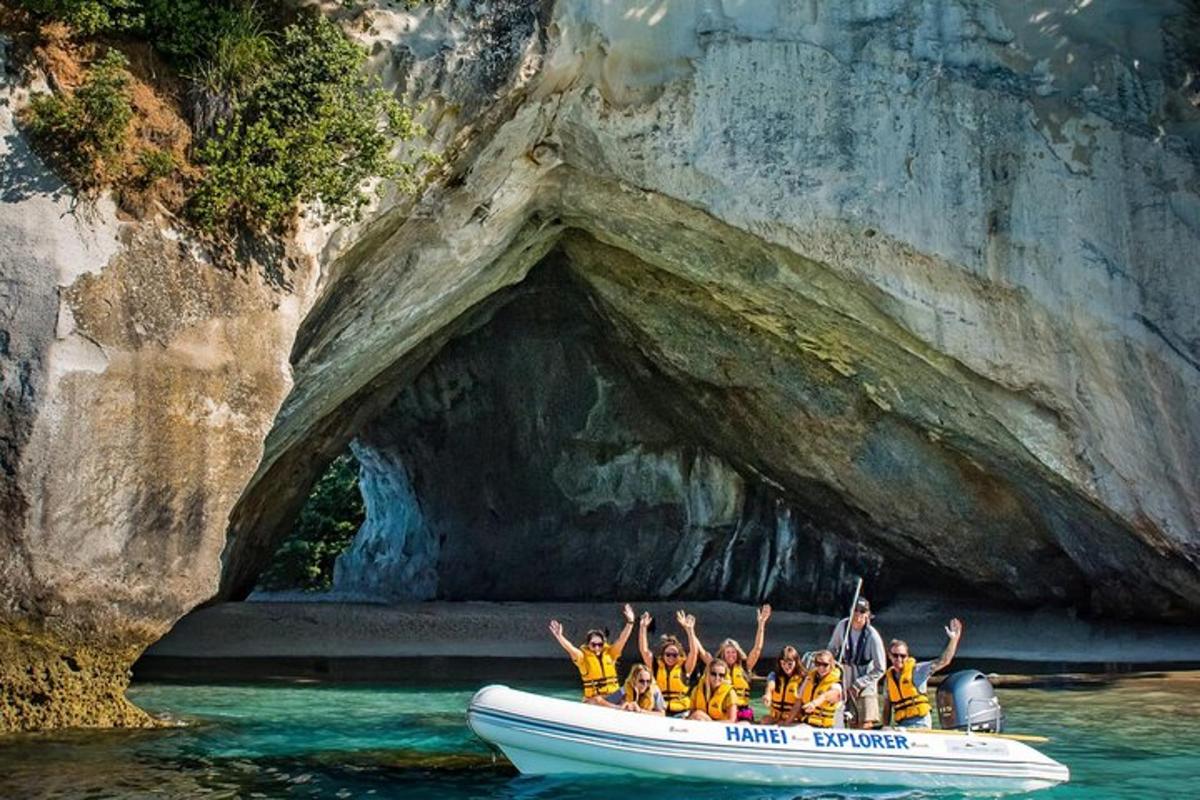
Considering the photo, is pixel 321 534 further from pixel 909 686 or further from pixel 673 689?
pixel 909 686

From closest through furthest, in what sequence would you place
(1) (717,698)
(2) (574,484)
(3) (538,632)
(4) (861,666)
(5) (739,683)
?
1. (1) (717,698)
2. (5) (739,683)
3. (4) (861,666)
4. (3) (538,632)
5. (2) (574,484)

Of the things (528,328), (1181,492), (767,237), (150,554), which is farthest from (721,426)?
(150,554)

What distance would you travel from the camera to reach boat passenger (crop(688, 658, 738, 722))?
12883 millimetres

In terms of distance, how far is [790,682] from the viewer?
42.4 ft

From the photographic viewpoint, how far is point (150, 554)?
1321 cm

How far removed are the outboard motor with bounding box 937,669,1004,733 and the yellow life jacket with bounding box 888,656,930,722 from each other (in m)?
0.17

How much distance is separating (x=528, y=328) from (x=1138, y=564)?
367 inches

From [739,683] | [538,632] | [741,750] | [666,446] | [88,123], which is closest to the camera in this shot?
[741,750]

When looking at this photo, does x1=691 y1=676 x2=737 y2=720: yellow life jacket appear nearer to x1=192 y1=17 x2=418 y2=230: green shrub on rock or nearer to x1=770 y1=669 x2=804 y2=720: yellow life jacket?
x1=770 y1=669 x2=804 y2=720: yellow life jacket

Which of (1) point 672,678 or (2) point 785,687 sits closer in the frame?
(2) point 785,687

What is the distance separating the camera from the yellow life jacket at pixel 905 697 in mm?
12836

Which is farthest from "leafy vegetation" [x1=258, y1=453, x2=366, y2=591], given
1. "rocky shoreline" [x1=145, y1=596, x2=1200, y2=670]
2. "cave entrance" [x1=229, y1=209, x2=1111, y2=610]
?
"rocky shoreline" [x1=145, y1=596, x2=1200, y2=670]

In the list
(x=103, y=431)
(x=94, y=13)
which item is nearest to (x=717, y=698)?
(x=103, y=431)

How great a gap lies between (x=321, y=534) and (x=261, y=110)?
69.0ft
